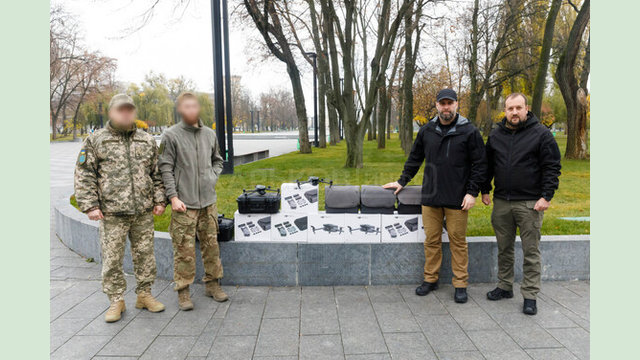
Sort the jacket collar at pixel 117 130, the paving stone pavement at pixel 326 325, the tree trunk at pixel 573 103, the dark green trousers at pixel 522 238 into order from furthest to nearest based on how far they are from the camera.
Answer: the tree trunk at pixel 573 103, the dark green trousers at pixel 522 238, the jacket collar at pixel 117 130, the paving stone pavement at pixel 326 325

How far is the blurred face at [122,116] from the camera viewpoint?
3.90 meters

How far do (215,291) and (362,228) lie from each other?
1796 millimetres

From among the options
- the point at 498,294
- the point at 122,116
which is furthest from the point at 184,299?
the point at 498,294

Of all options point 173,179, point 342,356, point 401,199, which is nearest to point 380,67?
point 401,199

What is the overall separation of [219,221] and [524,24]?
865 inches

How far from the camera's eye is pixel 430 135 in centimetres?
454

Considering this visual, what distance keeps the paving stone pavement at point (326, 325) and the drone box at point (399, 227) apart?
0.58 metres

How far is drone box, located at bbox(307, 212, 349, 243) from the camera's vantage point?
16.0 ft

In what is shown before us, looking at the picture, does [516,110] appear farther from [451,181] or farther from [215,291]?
[215,291]

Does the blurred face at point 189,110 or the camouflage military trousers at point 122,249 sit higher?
→ the blurred face at point 189,110

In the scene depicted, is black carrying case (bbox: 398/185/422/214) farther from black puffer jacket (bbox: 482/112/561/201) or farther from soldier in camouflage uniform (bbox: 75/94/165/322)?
Result: soldier in camouflage uniform (bbox: 75/94/165/322)

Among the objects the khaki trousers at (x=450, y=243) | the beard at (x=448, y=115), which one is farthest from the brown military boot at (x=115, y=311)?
the beard at (x=448, y=115)

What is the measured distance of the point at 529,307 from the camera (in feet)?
13.5

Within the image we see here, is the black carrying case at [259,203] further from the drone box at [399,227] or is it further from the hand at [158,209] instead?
the drone box at [399,227]
